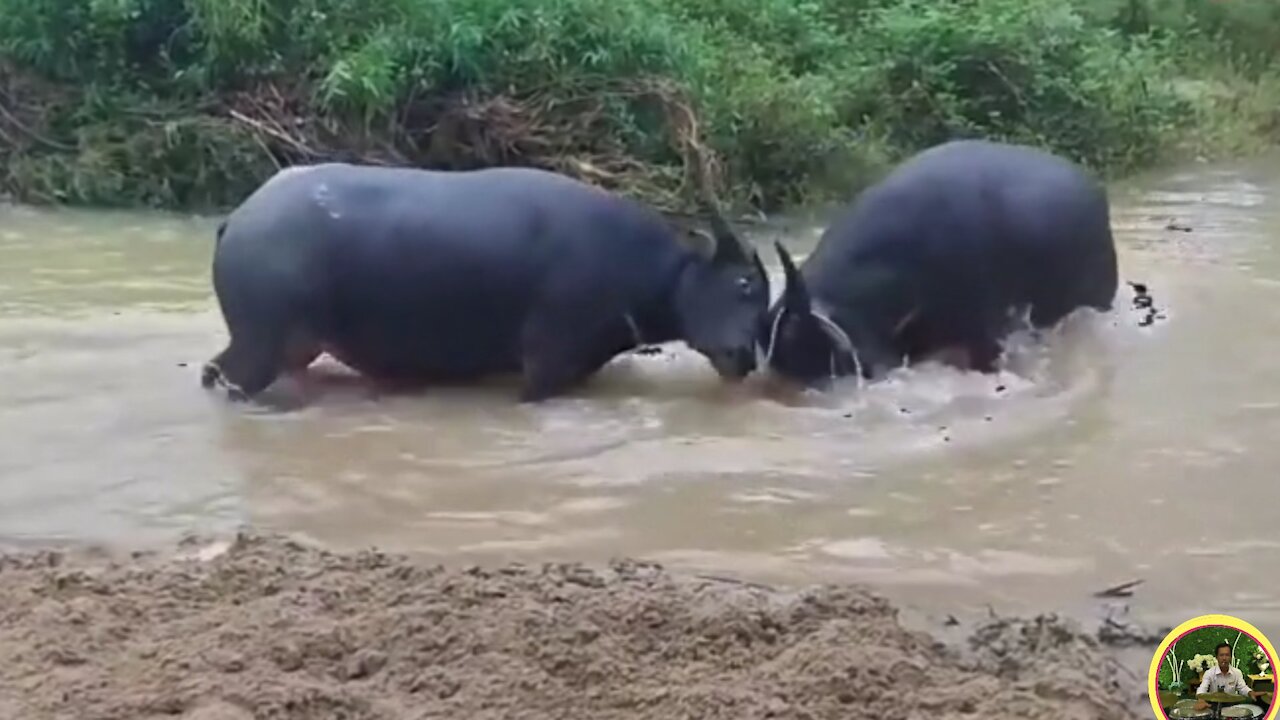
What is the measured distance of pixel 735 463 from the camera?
5.34 meters

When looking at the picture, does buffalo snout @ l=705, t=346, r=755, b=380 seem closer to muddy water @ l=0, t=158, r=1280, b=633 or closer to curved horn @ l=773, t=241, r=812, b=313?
muddy water @ l=0, t=158, r=1280, b=633

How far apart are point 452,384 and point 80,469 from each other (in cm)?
138

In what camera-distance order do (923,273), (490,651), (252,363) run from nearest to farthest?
(490,651)
(252,363)
(923,273)

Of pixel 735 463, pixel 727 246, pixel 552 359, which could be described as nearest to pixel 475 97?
pixel 727 246

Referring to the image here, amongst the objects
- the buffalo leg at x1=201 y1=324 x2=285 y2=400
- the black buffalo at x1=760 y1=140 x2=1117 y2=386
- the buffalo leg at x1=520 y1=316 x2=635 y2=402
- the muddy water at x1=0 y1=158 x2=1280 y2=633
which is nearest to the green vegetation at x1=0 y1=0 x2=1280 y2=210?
the muddy water at x1=0 y1=158 x2=1280 y2=633

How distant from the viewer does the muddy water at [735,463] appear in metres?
4.48

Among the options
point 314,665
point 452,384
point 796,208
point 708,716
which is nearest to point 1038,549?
point 708,716

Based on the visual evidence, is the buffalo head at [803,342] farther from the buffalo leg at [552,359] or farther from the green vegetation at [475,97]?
the green vegetation at [475,97]

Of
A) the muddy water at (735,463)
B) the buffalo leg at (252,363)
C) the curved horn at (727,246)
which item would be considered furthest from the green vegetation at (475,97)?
the buffalo leg at (252,363)

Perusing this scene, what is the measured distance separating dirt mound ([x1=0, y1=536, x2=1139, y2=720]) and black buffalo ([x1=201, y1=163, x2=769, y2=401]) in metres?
1.89

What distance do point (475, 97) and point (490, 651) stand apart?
687 cm

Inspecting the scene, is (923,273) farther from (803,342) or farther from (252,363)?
(252,363)

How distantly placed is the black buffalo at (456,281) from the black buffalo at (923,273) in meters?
0.21

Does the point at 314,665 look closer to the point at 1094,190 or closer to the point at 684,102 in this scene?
the point at 1094,190
